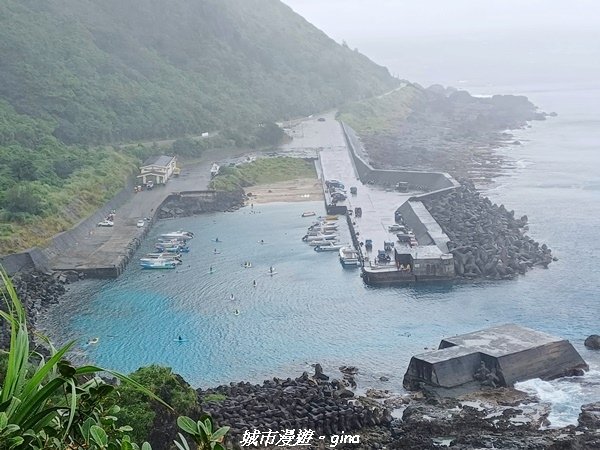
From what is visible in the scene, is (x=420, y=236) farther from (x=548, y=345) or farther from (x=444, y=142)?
(x=444, y=142)

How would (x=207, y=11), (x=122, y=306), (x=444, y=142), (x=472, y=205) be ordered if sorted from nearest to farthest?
(x=122, y=306)
(x=472, y=205)
(x=444, y=142)
(x=207, y=11)

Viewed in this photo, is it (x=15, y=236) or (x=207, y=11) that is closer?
(x=15, y=236)

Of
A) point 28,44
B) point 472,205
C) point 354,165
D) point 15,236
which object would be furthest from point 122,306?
point 28,44

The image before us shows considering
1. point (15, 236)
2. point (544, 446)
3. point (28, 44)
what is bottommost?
point (544, 446)

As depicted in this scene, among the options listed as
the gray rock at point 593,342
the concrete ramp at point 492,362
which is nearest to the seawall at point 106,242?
the concrete ramp at point 492,362

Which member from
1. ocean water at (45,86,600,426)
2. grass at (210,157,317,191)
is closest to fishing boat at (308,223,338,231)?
ocean water at (45,86,600,426)

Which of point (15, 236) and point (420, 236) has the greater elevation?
point (15, 236)

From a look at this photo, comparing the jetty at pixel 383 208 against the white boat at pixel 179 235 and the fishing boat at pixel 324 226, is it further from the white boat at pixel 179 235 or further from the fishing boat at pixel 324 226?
the white boat at pixel 179 235
